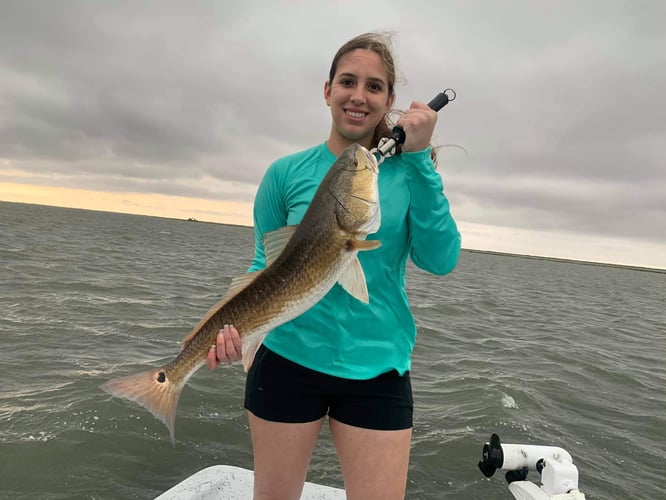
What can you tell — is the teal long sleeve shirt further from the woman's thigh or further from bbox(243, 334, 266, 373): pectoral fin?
the woman's thigh

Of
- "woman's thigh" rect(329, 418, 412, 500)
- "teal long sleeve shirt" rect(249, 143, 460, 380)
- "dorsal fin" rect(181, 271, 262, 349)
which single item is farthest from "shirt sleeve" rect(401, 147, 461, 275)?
"woman's thigh" rect(329, 418, 412, 500)

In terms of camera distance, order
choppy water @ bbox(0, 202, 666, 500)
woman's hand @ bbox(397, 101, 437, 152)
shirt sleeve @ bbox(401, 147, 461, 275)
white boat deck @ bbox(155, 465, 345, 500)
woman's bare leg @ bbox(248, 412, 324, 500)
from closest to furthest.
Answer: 1. woman's hand @ bbox(397, 101, 437, 152)
2. shirt sleeve @ bbox(401, 147, 461, 275)
3. woman's bare leg @ bbox(248, 412, 324, 500)
4. white boat deck @ bbox(155, 465, 345, 500)
5. choppy water @ bbox(0, 202, 666, 500)

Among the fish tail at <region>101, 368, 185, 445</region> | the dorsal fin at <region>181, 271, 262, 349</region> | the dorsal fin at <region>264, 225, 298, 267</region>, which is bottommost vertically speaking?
the fish tail at <region>101, 368, 185, 445</region>

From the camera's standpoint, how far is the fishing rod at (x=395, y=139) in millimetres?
2895

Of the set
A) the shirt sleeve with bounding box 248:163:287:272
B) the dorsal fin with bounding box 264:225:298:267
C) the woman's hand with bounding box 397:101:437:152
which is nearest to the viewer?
the woman's hand with bounding box 397:101:437:152

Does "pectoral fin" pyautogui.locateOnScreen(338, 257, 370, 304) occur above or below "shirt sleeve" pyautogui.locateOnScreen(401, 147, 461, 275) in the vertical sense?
below

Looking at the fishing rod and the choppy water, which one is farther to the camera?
the choppy water

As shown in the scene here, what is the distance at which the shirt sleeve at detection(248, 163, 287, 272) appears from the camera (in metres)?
3.50

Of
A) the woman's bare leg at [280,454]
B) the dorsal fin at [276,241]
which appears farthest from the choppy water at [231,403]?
the dorsal fin at [276,241]

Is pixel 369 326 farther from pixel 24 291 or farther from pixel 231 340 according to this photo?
pixel 24 291

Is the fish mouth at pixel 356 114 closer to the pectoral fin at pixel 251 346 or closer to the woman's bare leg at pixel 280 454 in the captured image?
the pectoral fin at pixel 251 346

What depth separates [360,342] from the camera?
3.11m

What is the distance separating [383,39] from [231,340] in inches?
91.9

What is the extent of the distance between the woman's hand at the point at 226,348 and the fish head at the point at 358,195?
1.00 metres
